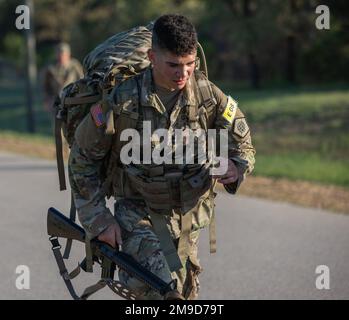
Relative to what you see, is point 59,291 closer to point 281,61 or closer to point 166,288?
point 166,288

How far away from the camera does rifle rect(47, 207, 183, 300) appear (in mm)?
3223

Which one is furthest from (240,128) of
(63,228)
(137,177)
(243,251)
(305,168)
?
(305,168)

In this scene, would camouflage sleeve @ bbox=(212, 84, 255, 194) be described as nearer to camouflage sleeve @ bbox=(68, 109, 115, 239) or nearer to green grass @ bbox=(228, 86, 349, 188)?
camouflage sleeve @ bbox=(68, 109, 115, 239)

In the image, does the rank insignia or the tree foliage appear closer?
the rank insignia

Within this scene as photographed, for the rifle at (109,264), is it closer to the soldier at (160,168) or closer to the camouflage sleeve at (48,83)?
the soldier at (160,168)

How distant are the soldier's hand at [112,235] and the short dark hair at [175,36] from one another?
83 centimetres

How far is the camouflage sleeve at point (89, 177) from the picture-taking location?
11.0ft

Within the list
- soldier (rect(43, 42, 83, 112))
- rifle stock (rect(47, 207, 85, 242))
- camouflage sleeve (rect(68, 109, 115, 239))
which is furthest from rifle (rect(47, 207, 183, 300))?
soldier (rect(43, 42, 83, 112))

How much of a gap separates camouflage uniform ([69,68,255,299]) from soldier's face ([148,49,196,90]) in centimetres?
9

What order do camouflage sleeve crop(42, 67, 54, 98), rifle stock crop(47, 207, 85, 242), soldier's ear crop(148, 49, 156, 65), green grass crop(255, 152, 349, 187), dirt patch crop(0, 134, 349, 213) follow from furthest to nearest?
camouflage sleeve crop(42, 67, 54, 98) → green grass crop(255, 152, 349, 187) → dirt patch crop(0, 134, 349, 213) → rifle stock crop(47, 207, 85, 242) → soldier's ear crop(148, 49, 156, 65)

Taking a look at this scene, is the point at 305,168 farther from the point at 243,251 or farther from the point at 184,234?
the point at 184,234

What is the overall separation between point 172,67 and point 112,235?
0.80 meters

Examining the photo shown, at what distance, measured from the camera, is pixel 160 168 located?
3.43m

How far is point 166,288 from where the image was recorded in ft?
10.5
